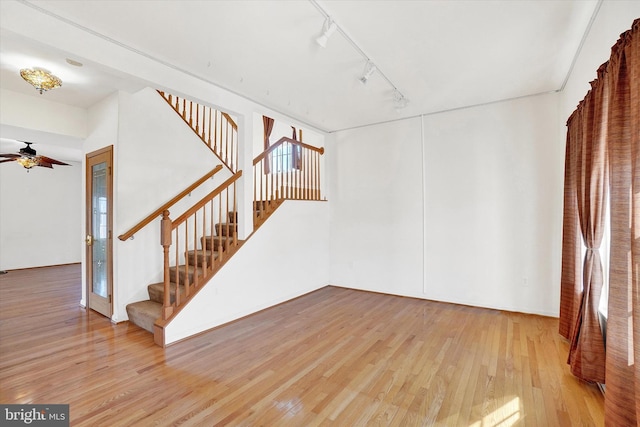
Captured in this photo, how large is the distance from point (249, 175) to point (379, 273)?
9.48 ft

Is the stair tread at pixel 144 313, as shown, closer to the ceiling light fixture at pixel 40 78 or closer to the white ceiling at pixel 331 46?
the white ceiling at pixel 331 46

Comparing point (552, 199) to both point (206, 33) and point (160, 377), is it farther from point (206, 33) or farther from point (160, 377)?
point (160, 377)

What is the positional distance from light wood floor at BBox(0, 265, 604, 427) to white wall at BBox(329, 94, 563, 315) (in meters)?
0.68

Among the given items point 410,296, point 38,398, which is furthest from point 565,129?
point 38,398

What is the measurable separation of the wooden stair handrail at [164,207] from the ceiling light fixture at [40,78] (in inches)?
70.3

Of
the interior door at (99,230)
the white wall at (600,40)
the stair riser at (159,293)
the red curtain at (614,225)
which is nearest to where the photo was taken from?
the red curtain at (614,225)

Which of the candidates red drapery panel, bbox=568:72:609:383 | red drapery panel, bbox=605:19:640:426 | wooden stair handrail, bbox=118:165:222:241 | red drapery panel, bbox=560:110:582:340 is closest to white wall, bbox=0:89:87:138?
wooden stair handrail, bbox=118:165:222:241

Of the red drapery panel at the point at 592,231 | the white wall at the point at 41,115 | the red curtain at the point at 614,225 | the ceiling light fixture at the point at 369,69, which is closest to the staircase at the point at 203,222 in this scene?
the white wall at the point at 41,115

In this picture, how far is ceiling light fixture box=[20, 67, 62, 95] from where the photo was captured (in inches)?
117

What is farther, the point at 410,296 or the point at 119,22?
the point at 410,296

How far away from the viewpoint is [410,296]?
4863 mm

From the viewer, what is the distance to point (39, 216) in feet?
25.1

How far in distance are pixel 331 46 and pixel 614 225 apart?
259cm

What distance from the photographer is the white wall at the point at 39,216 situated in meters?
7.13
